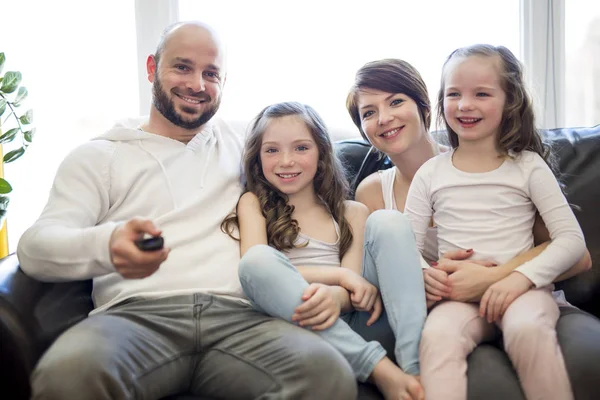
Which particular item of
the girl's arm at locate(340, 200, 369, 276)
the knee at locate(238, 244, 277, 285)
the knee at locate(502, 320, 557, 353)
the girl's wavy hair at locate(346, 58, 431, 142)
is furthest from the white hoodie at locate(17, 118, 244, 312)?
the knee at locate(502, 320, 557, 353)

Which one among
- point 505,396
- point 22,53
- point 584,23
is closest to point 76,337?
point 505,396

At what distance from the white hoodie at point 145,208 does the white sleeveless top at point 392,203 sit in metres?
0.41

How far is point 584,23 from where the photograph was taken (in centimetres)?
257

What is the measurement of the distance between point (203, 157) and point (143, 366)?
25.7 inches

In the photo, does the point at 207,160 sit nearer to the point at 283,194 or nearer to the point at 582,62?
the point at 283,194

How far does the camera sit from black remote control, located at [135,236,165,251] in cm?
119

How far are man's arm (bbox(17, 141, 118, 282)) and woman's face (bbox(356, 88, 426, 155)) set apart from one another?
693 mm

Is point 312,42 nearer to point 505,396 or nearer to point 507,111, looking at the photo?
point 507,111

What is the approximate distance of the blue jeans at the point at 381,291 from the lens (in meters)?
1.40

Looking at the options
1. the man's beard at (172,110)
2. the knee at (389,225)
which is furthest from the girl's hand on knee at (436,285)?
the man's beard at (172,110)

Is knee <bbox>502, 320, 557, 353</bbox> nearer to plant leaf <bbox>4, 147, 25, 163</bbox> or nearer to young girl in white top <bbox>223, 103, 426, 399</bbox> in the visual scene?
young girl in white top <bbox>223, 103, 426, 399</bbox>

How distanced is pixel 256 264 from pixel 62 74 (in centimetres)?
149

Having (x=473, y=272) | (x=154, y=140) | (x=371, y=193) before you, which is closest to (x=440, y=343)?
(x=473, y=272)

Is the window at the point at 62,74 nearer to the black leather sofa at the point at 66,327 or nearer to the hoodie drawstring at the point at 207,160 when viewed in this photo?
the hoodie drawstring at the point at 207,160
